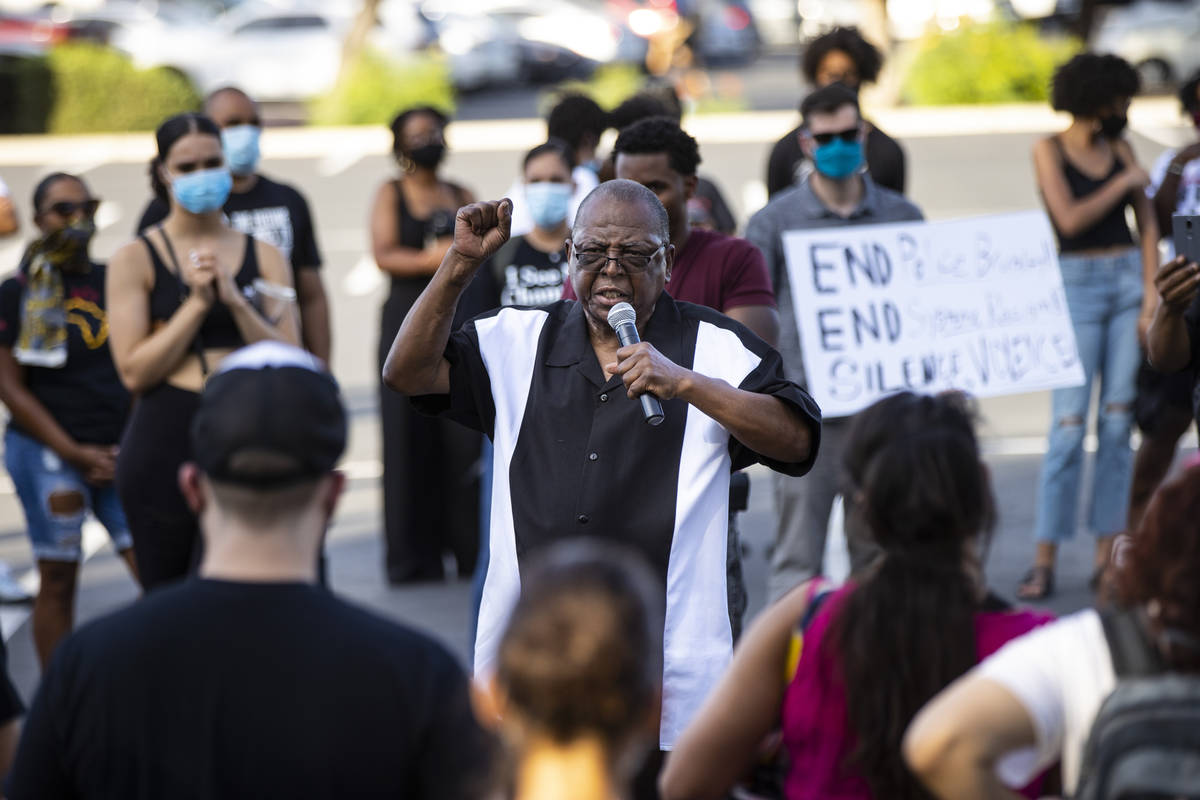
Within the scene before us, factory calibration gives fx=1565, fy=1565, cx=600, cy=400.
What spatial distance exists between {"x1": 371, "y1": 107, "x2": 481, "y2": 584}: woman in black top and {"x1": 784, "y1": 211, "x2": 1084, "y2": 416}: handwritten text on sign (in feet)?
6.66

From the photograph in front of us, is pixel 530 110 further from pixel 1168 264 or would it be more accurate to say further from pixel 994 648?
pixel 994 648

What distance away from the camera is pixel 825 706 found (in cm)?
252

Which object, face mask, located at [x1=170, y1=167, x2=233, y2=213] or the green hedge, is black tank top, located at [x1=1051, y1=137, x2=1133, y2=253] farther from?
the green hedge

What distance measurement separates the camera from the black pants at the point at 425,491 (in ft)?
25.3

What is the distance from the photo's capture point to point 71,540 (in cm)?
592

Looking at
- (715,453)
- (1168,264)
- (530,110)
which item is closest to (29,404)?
(715,453)

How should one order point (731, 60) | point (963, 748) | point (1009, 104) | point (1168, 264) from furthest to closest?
point (731, 60)
point (1009, 104)
point (1168, 264)
point (963, 748)

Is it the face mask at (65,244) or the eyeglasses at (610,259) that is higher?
the eyeglasses at (610,259)

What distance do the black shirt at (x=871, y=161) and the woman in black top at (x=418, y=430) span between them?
147cm

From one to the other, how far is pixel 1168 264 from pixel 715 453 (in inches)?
66.8

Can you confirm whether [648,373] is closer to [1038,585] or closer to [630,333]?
[630,333]

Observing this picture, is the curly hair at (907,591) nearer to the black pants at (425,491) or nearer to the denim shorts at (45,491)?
the denim shorts at (45,491)

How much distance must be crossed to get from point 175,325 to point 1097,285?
4.05 metres

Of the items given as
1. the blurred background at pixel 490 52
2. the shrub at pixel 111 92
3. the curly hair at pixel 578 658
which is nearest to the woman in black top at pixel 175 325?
the curly hair at pixel 578 658
